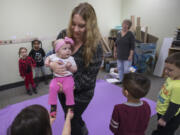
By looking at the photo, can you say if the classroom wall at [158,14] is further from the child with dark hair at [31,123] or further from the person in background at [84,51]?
the child with dark hair at [31,123]

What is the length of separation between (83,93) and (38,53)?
9.50ft

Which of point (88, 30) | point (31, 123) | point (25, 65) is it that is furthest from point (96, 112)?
point (25, 65)

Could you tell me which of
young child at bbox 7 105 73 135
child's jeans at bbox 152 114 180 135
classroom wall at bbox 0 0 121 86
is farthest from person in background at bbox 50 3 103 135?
classroom wall at bbox 0 0 121 86

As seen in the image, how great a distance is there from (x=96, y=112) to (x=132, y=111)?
1.50 m

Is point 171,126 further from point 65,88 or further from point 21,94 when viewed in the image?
point 21,94

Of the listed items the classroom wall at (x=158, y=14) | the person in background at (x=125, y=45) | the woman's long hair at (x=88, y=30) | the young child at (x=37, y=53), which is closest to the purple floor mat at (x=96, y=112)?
the person in background at (x=125, y=45)

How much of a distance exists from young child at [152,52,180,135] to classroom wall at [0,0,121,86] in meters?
3.50

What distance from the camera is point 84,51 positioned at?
3.82ft

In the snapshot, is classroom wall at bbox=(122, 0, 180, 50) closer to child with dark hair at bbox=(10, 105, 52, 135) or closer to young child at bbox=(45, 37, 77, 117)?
young child at bbox=(45, 37, 77, 117)

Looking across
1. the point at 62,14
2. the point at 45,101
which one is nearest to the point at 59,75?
the point at 45,101

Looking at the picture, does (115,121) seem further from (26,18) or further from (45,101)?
(26,18)

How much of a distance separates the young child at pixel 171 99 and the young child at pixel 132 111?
335 mm

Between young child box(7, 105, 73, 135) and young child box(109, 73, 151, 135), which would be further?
young child box(109, 73, 151, 135)

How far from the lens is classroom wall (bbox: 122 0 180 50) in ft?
14.2
